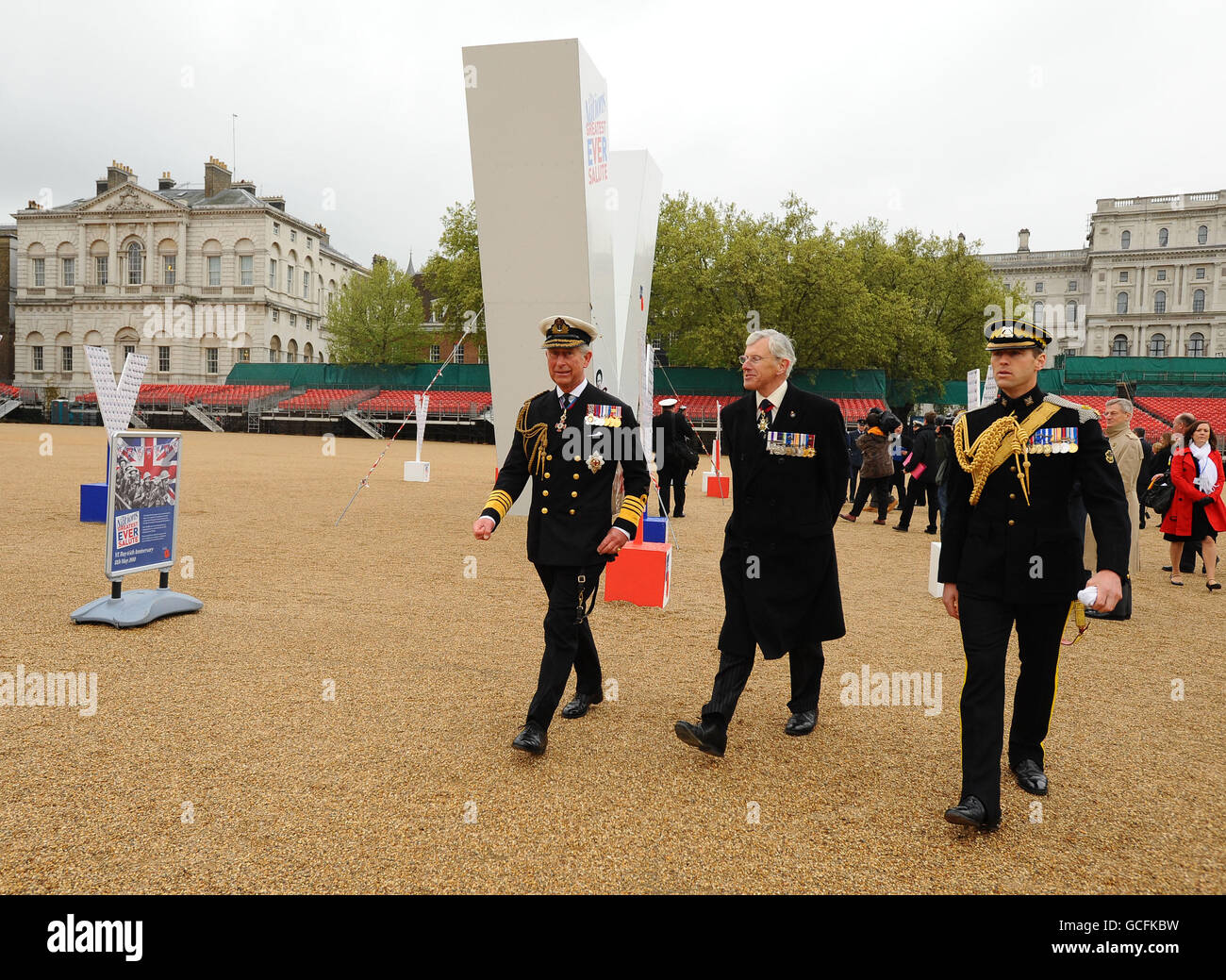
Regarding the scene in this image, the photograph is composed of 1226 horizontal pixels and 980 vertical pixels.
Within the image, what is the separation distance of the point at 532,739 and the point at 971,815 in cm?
196

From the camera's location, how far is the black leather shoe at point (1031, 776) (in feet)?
12.8

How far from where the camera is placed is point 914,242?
52906 millimetres

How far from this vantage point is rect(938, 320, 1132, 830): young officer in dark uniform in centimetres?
350

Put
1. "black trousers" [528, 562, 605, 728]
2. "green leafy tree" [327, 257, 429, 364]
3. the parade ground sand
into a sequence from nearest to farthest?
the parade ground sand
"black trousers" [528, 562, 605, 728]
"green leafy tree" [327, 257, 429, 364]

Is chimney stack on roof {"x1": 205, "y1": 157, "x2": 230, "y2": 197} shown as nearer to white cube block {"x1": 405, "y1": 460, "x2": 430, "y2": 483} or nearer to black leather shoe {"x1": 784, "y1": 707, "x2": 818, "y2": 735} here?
white cube block {"x1": 405, "y1": 460, "x2": 430, "y2": 483}

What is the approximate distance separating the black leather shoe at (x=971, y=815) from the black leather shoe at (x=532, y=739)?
183cm

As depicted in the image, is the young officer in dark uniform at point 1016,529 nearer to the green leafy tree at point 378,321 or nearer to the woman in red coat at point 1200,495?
the woman in red coat at point 1200,495

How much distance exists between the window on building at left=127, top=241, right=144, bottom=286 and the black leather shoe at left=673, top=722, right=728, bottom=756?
70.2 m

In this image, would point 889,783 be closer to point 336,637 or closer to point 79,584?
point 336,637

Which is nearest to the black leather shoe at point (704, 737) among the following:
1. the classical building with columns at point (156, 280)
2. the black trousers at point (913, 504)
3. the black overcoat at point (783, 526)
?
the black overcoat at point (783, 526)
